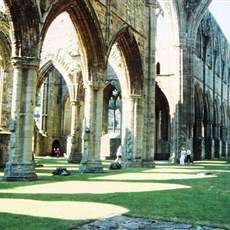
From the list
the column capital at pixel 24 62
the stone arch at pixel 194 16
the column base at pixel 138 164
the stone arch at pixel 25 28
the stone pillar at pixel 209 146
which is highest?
the stone arch at pixel 194 16

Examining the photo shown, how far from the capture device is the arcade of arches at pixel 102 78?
1048 cm

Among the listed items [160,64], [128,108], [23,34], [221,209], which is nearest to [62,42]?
[128,108]

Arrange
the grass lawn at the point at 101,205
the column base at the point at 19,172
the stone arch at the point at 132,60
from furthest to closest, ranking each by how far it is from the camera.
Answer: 1. the stone arch at the point at 132,60
2. the column base at the point at 19,172
3. the grass lawn at the point at 101,205

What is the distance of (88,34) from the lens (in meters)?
13.9

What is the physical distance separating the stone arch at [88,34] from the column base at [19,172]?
17.4 ft

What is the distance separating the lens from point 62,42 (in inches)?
829

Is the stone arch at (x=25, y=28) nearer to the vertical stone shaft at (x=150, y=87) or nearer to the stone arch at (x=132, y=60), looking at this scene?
the stone arch at (x=132, y=60)

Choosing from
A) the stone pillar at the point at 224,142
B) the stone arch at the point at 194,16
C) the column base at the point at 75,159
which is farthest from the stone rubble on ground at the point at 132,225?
the stone pillar at the point at 224,142

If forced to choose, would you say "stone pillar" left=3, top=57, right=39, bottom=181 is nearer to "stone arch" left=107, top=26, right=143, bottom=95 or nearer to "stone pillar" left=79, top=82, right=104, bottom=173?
"stone pillar" left=79, top=82, right=104, bottom=173

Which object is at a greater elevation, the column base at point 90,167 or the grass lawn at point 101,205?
the column base at point 90,167

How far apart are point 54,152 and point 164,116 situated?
9.86 meters

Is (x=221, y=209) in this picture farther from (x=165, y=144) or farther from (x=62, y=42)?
(x=165, y=144)

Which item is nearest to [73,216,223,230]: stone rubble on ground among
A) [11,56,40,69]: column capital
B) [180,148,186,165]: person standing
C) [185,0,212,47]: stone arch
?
[11,56,40,69]: column capital

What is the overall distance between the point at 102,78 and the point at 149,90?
14.8 ft
